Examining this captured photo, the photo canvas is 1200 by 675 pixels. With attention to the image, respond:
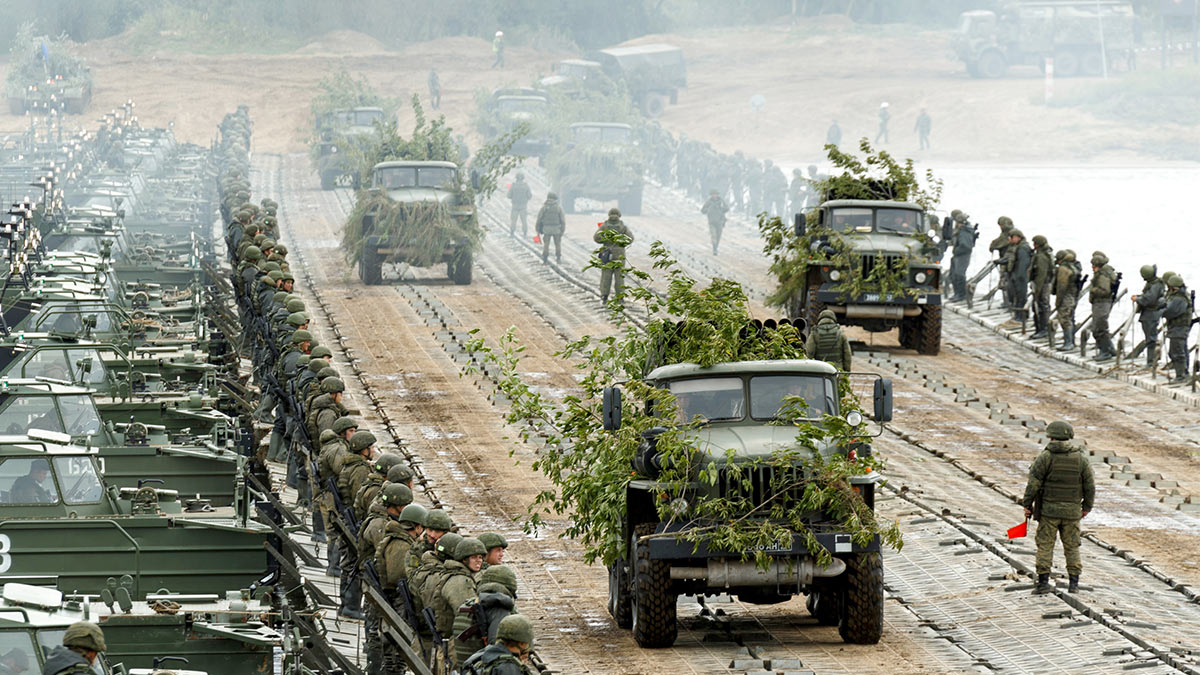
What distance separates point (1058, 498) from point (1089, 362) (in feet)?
46.9

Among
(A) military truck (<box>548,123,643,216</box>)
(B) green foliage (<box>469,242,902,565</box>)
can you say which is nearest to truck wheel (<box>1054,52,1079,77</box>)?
(A) military truck (<box>548,123,643,216</box>)

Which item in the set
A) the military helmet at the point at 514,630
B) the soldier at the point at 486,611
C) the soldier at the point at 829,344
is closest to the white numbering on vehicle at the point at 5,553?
the soldier at the point at 486,611

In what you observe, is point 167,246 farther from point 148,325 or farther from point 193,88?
point 193,88

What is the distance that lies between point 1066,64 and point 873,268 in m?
62.3

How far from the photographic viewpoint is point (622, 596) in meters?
14.7

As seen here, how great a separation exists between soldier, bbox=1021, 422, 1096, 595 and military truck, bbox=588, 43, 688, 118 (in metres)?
63.4

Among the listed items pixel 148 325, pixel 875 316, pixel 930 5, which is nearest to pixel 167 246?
pixel 148 325

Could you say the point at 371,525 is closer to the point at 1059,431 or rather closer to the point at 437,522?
the point at 437,522

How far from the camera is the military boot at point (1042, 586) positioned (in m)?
16.0

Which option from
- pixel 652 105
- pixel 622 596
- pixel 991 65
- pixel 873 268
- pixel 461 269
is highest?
pixel 873 268

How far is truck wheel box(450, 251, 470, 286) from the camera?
37000 mm

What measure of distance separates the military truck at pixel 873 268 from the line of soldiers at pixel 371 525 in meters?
7.68

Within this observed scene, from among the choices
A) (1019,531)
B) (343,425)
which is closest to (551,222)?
(343,425)

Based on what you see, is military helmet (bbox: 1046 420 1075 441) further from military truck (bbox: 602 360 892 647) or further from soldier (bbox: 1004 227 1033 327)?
soldier (bbox: 1004 227 1033 327)
